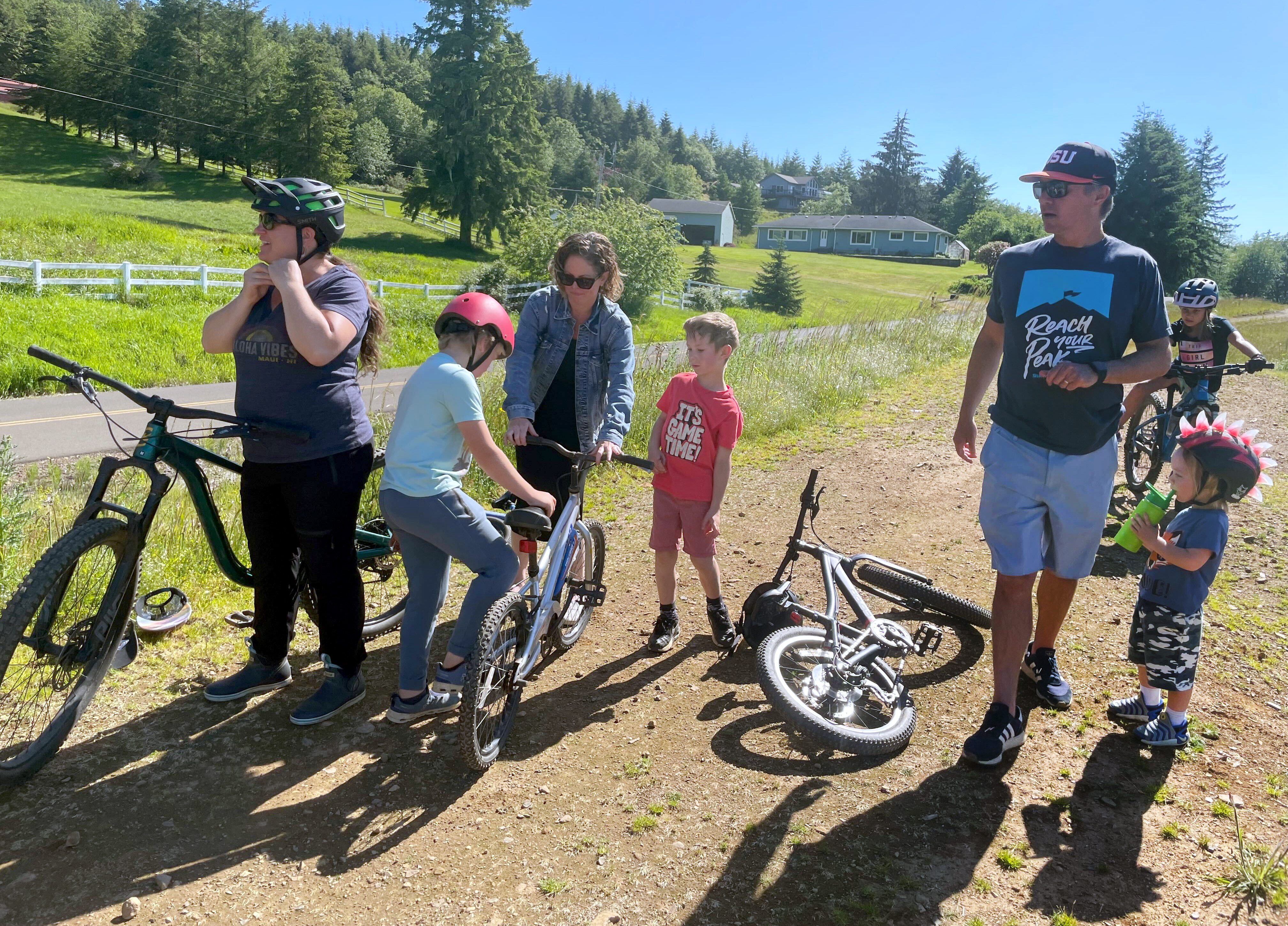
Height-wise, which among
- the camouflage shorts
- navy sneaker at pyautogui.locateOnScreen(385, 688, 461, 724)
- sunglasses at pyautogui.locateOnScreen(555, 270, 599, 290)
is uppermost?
sunglasses at pyautogui.locateOnScreen(555, 270, 599, 290)

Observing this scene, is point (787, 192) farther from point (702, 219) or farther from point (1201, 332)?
point (1201, 332)

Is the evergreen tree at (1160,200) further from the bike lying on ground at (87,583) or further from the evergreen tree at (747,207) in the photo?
the evergreen tree at (747,207)

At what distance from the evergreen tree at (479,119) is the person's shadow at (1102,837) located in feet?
165

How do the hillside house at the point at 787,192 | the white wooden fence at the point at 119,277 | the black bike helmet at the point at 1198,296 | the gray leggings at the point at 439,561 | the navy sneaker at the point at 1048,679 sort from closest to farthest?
the gray leggings at the point at 439,561, the navy sneaker at the point at 1048,679, the black bike helmet at the point at 1198,296, the white wooden fence at the point at 119,277, the hillside house at the point at 787,192

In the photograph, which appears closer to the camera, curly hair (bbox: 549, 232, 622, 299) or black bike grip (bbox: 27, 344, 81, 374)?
black bike grip (bbox: 27, 344, 81, 374)

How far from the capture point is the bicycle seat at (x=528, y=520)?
338 centimetres

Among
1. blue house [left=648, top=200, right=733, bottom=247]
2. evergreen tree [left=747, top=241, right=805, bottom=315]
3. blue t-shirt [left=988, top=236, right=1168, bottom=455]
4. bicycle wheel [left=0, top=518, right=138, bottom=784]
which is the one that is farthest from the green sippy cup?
blue house [left=648, top=200, right=733, bottom=247]

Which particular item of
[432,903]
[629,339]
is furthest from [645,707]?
[629,339]

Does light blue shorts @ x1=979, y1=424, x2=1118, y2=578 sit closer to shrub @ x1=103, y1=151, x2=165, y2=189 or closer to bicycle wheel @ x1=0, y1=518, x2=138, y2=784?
bicycle wheel @ x1=0, y1=518, x2=138, y2=784

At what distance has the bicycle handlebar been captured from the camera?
10.0ft

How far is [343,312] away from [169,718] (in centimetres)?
189

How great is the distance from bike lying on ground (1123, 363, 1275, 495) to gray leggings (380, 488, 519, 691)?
5836 mm

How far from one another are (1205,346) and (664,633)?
5.67 metres

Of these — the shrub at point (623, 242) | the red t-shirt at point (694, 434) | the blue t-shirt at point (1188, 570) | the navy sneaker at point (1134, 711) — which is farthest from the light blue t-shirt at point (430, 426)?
the shrub at point (623, 242)
